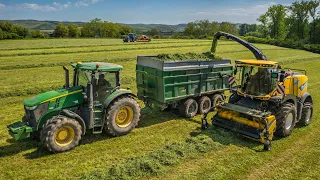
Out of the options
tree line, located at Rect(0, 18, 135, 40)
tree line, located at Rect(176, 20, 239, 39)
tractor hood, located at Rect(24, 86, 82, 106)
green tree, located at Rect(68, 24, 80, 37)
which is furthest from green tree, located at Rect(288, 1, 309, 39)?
tractor hood, located at Rect(24, 86, 82, 106)

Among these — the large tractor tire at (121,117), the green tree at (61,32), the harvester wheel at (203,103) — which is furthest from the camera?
the green tree at (61,32)

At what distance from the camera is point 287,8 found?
7250 centimetres

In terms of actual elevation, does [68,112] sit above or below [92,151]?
above

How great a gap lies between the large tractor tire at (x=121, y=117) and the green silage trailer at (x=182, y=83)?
57.4 inches

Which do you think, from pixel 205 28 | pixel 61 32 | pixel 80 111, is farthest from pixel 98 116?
pixel 205 28

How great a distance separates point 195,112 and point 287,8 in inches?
2861

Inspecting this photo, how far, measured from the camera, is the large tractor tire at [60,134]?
7.29 m

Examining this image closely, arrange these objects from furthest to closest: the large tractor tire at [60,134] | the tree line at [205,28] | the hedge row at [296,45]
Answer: the tree line at [205,28], the hedge row at [296,45], the large tractor tire at [60,134]

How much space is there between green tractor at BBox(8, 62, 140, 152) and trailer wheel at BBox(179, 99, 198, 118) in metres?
2.33

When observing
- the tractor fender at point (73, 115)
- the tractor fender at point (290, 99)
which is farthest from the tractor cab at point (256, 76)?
the tractor fender at point (73, 115)

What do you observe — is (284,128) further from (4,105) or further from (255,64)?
(4,105)

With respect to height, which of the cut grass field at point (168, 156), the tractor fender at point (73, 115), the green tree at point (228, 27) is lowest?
the cut grass field at point (168, 156)

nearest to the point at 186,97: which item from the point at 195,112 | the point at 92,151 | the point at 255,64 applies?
the point at 195,112

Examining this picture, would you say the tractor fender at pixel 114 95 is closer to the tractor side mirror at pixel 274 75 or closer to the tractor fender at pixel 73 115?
the tractor fender at pixel 73 115
